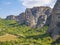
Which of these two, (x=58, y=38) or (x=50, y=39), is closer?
(x=58, y=38)

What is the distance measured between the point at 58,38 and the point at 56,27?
18.8 meters

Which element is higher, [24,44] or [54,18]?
[54,18]

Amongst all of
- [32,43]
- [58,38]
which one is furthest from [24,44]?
[58,38]

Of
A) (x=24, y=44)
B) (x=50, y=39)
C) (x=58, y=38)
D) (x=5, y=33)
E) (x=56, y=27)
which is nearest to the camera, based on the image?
(x=24, y=44)

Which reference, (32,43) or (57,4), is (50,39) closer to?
(32,43)

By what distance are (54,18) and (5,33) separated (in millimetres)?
45628

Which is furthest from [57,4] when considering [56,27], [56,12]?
[56,27]

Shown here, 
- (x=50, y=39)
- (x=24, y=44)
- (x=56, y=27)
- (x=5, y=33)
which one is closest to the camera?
(x=24, y=44)

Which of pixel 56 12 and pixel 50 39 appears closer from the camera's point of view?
pixel 50 39

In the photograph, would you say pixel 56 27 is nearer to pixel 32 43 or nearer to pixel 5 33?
pixel 32 43

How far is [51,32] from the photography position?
130 m

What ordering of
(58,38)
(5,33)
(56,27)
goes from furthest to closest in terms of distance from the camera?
1. (5,33)
2. (56,27)
3. (58,38)

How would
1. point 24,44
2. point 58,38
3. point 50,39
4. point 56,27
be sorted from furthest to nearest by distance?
point 56,27 → point 50,39 → point 58,38 → point 24,44

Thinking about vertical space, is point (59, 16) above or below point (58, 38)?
above
